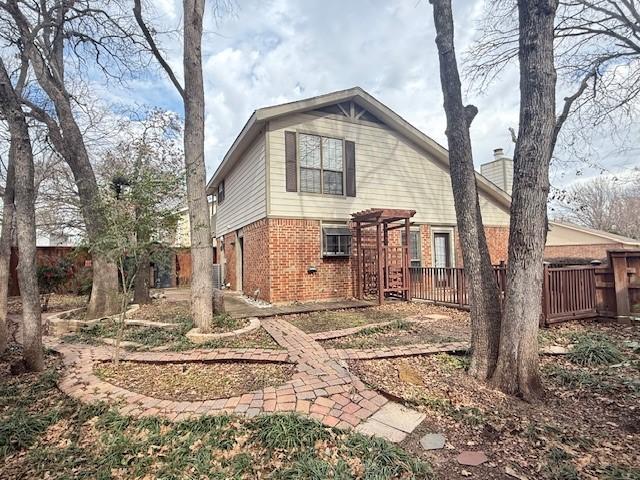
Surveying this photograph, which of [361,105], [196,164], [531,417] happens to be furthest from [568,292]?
[196,164]

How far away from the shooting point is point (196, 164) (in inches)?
233

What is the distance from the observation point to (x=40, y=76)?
6.92 metres

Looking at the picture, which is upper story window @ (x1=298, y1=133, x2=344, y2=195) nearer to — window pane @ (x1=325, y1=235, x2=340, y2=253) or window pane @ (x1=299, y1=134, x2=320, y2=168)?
window pane @ (x1=299, y1=134, x2=320, y2=168)

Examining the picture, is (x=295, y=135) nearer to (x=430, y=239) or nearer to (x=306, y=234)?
(x=306, y=234)

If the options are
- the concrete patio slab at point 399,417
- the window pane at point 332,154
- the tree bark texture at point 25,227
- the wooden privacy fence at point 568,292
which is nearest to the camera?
the concrete patio slab at point 399,417

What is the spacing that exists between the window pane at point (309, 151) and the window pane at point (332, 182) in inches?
16.5

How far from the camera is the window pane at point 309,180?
917cm

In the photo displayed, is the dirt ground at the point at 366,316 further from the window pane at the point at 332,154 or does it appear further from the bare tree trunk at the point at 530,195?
the window pane at the point at 332,154

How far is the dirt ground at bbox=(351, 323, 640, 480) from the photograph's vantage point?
7.75ft

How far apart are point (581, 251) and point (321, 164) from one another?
54.9 feet

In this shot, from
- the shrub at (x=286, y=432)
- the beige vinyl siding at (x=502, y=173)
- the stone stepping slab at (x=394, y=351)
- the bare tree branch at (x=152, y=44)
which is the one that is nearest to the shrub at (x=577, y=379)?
the stone stepping slab at (x=394, y=351)

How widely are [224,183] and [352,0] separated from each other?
9194 mm

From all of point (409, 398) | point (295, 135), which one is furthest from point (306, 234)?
point (409, 398)

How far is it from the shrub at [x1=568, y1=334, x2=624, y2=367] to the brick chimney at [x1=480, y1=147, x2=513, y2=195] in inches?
401
